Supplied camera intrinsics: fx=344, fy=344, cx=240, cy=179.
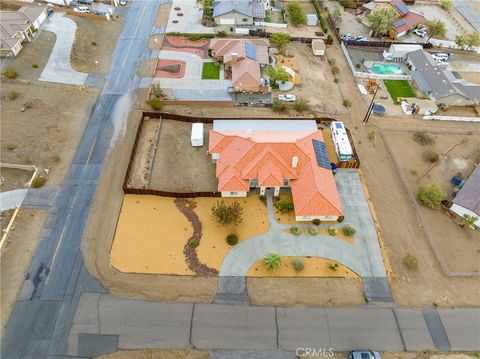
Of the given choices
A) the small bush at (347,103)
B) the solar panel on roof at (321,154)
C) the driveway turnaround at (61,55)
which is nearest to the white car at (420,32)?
the small bush at (347,103)

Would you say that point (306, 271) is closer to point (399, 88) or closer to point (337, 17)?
point (399, 88)

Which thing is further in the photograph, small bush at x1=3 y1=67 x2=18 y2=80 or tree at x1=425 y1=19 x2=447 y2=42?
tree at x1=425 y1=19 x2=447 y2=42

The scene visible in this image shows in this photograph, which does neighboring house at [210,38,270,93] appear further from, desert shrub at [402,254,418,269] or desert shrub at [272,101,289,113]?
desert shrub at [402,254,418,269]

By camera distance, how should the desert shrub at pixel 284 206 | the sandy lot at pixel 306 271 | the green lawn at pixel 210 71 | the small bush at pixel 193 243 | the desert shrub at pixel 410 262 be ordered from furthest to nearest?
1. the green lawn at pixel 210 71
2. the desert shrub at pixel 284 206
3. the small bush at pixel 193 243
4. the desert shrub at pixel 410 262
5. the sandy lot at pixel 306 271

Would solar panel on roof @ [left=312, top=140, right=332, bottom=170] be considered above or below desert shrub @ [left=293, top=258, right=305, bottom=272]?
above

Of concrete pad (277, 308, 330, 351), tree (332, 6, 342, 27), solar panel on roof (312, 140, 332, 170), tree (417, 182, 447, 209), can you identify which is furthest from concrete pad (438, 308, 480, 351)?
tree (332, 6, 342, 27)

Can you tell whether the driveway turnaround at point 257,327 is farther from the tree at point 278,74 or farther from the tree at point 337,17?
the tree at point 337,17
